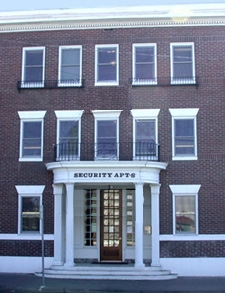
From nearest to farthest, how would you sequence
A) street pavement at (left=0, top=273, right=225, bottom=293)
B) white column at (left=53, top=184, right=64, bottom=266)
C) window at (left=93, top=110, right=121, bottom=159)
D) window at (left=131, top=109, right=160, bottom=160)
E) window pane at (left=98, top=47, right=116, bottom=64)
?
1. street pavement at (left=0, top=273, right=225, bottom=293)
2. white column at (left=53, top=184, right=64, bottom=266)
3. window at (left=131, top=109, right=160, bottom=160)
4. window at (left=93, top=110, right=121, bottom=159)
5. window pane at (left=98, top=47, right=116, bottom=64)

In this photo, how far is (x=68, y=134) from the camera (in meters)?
19.5

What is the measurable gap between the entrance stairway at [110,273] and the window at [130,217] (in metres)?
1.70

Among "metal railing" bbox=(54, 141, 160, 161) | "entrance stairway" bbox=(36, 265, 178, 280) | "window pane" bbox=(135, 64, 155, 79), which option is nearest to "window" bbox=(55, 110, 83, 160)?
"metal railing" bbox=(54, 141, 160, 161)

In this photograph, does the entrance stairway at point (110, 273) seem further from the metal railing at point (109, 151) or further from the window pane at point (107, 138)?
the window pane at point (107, 138)

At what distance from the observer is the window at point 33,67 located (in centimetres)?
1992

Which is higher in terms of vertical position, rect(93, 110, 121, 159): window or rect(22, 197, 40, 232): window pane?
rect(93, 110, 121, 159): window

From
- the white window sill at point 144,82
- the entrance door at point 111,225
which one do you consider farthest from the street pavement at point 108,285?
the white window sill at point 144,82

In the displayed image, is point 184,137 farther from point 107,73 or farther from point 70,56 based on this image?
point 70,56

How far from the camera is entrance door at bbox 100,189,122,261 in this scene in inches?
767

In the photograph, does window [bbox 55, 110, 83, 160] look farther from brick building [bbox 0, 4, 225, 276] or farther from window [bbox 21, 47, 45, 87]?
window [bbox 21, 47, 45, 87]

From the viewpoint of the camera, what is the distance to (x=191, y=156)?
19.0 m

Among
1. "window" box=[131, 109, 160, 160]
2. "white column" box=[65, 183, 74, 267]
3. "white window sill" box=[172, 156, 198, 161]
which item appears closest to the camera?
"white column" box=[65, 183, 74, 267]

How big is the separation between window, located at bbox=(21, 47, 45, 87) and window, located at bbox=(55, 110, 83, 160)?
1.62 m

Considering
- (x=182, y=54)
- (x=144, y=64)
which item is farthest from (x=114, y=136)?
(x=182, y=54)
